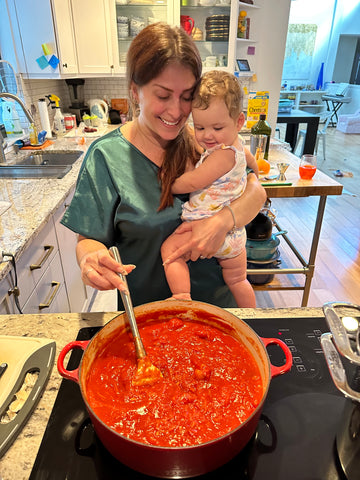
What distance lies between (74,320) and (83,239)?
0.28m

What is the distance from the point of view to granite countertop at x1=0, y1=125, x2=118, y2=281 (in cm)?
151

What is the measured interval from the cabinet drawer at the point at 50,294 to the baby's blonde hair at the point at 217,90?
1206mm

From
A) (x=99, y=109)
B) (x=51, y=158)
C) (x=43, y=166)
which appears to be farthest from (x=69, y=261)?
(x=99, y=109)

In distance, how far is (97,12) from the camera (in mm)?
3469

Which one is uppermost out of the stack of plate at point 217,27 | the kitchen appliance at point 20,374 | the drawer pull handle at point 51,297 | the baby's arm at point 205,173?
the stack of plate at point 217,27

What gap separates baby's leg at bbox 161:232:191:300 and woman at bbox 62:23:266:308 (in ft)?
0.09

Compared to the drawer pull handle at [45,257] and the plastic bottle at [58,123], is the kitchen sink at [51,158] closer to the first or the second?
the plastic bottle at [58,123]

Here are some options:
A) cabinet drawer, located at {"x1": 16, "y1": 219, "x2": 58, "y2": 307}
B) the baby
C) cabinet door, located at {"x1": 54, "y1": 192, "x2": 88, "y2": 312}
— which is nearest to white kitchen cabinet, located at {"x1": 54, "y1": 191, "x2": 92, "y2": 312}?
cabinet door, located at {"x1": 54, "y1": 192, "x2": 88, "y2": 312}

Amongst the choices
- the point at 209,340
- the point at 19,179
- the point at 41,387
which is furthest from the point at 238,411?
the point at 19,179

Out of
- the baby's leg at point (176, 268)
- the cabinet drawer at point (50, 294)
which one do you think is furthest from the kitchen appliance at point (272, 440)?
the cabinet drawer at point (50, 294)

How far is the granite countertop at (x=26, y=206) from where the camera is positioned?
1512mm

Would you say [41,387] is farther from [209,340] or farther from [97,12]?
[97,12]

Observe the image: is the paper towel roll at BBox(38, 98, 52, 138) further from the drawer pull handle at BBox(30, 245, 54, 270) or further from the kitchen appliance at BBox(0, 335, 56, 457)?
the kitchen appliance at BBox(0, 335, 56, 457)

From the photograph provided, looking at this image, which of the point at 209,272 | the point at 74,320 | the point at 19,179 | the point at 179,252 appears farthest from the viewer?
the point at 19,179
